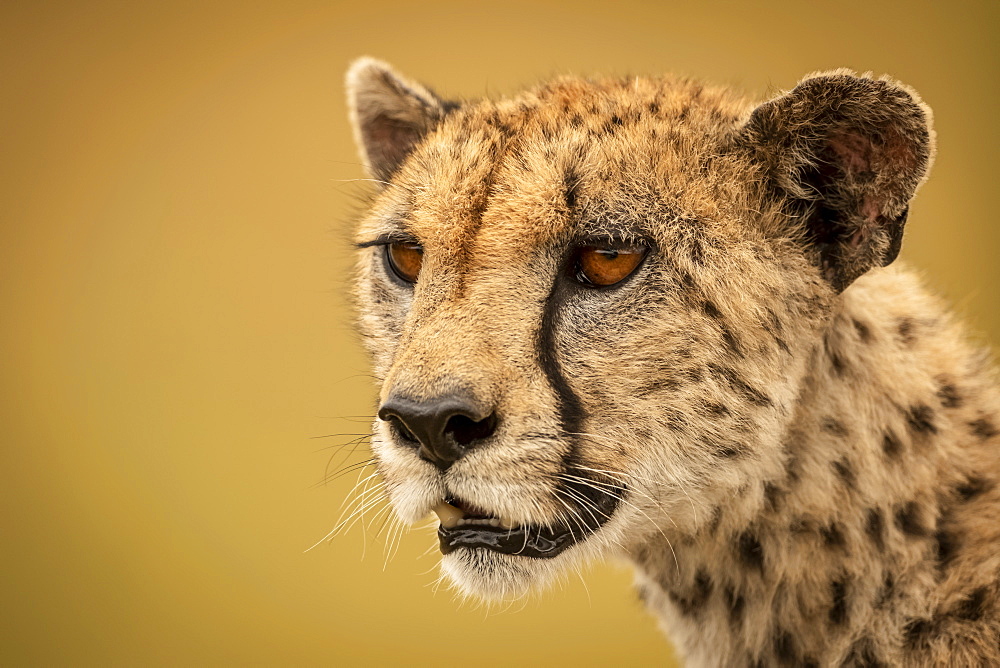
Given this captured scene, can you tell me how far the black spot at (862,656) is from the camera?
176cm

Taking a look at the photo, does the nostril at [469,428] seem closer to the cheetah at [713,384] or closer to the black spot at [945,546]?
the cheetah at [713,384]

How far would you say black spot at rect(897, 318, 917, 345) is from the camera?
190cm

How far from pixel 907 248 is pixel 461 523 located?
121cm

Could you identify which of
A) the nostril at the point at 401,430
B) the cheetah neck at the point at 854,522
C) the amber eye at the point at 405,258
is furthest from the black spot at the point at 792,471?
the amber eye at the point at 405,258

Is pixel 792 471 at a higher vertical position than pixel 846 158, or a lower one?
lower

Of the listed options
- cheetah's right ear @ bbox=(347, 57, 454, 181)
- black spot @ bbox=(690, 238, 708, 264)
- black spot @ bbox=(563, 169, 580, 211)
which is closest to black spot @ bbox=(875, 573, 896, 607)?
black spot @ bbox=(690, 238, 708, 264)

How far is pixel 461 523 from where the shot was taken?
1.69 meters

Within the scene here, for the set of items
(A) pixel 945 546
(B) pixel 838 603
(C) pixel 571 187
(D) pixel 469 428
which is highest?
(C) pixel 571 187

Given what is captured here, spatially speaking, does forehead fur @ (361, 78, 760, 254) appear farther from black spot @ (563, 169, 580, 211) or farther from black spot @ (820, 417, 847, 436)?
black spot @ (820, 417, 847, 436)

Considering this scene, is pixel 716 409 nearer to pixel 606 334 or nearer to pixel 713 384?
pixel 713 384

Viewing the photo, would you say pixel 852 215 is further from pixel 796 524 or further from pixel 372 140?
pixel 372 140

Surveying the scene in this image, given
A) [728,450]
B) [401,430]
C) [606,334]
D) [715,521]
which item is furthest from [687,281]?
[401,430]

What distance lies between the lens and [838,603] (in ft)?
5.83

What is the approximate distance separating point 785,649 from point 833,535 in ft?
0.86
